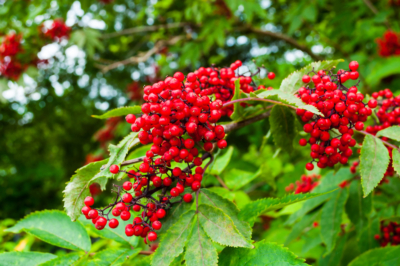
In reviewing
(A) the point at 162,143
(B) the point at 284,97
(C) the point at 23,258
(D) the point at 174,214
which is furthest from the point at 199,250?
(C) the point at 23,258

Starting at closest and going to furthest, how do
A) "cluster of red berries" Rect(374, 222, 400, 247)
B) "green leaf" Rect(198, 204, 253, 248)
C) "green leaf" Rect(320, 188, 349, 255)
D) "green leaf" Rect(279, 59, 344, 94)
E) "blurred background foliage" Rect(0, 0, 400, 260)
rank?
"green leaf" Rect(198, 204, 253, 248) < "green leaf" Rect(279, 59, 344, 94) < "green leaf" Rect(320, 188, 349, 255) < "cluster of red berries" Rect(374, 222, 400, 247) < "blurred background foliage" Rect(0, 0, 400, 260)

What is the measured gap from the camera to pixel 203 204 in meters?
1.22

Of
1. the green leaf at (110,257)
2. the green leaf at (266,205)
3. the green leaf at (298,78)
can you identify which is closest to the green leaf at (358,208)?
the green leaf at (266,205)

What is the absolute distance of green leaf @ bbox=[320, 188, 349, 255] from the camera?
1.72 meters

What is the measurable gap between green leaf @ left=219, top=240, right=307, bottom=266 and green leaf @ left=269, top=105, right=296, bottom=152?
0.60 m

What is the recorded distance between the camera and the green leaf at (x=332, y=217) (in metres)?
1.72

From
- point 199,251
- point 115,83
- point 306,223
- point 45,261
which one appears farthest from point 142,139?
point 115,83

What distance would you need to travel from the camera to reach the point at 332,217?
1790 mm

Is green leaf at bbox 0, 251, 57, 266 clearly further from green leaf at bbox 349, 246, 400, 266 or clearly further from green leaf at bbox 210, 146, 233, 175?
green leaf at bbox 349, 246, 400, 266

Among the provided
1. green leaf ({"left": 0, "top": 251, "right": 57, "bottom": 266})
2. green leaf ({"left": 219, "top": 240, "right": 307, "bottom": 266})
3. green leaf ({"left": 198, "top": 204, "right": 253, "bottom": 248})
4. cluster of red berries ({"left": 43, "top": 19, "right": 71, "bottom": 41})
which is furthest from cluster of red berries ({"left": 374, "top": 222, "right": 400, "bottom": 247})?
cluster of red berries ({"left": 43, "top": 19, "right": 71, "bottom": 41})

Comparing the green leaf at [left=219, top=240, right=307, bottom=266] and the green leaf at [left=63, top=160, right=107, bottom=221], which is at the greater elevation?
the green leaf at [left=63, top=160, right=107, bottom=221]

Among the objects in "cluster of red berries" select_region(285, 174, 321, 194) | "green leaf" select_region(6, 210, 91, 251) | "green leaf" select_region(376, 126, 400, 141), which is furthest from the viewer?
"cluster of red berries" select_region(285, 174, 321, 194)

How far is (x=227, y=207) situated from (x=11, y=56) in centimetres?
504

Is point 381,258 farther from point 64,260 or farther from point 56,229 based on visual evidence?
point 56,229
